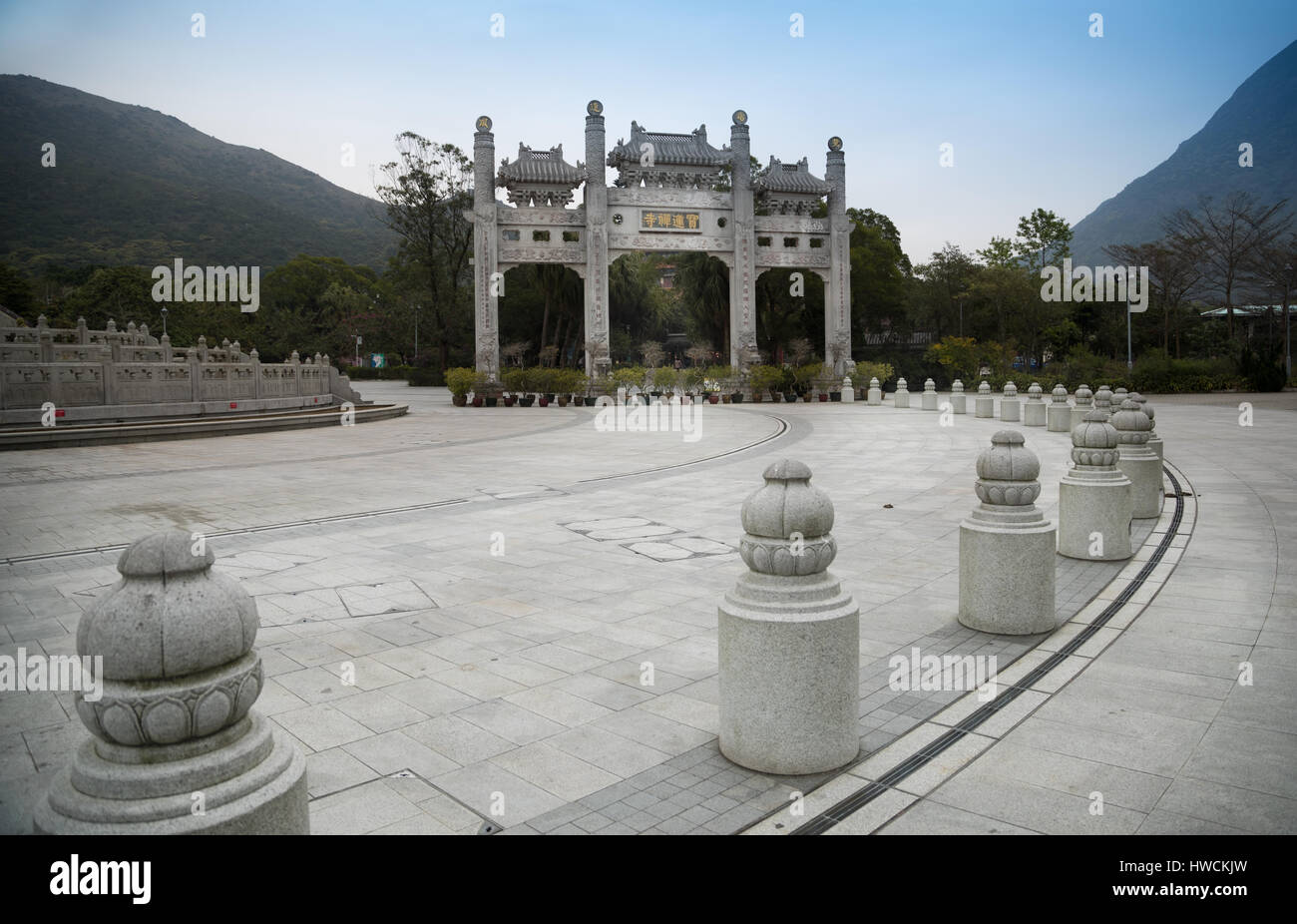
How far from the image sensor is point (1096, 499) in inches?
291

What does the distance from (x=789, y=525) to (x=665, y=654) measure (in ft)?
6.60

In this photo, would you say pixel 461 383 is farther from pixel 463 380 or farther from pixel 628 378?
pixel 628 378

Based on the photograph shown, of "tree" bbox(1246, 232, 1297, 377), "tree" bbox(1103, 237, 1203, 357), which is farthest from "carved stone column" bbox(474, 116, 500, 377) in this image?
"tree" bbox(1246, 232, 1297, 377)

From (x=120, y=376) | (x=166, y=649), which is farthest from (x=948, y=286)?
(x=166, y=649)

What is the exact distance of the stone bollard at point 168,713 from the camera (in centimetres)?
212

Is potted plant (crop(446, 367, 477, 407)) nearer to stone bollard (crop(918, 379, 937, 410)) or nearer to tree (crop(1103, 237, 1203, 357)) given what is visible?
stone bollard (crop(918, 379, 937, 410))

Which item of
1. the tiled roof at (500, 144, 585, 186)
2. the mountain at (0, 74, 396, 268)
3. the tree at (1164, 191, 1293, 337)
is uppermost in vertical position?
the mountain at (0, 74, 396, 268)

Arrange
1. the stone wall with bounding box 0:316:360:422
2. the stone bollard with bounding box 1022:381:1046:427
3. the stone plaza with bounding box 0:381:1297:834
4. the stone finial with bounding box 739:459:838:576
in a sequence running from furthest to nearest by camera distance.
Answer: the stone bollard with bounding box 1022:381:1046:427
the stone wall with bounding box 0:316:360:422
the stone finial with bounding box 739:459:838:576
the stone plaza with bounding box 0:381:1297:834

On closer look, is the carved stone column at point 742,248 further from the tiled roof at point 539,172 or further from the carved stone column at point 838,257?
Answer: the tiled roof at point 539,172

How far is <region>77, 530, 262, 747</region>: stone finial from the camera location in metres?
2.12

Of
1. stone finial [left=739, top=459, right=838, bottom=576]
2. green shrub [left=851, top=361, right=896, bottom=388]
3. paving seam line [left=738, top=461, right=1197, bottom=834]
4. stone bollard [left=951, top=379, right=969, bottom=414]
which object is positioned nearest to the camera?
paving seam line [left=738, top=461, right=1197, bottom=834]

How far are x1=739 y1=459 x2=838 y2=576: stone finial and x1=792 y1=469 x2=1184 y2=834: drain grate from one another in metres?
0.94

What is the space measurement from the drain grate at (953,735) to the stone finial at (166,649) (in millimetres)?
2134
